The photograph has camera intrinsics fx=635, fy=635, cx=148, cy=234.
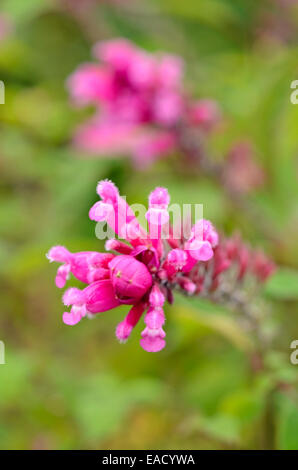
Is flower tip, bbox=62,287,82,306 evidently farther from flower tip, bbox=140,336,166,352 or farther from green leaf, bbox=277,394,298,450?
green leaf, bbox=277,394,298,450

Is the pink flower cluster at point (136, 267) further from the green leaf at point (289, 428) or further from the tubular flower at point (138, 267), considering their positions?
the green leaf at point (289, 428)

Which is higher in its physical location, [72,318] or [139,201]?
[139,201]

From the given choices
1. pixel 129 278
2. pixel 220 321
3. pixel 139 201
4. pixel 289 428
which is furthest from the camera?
pixel 139 201
